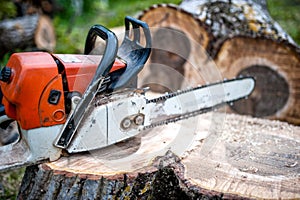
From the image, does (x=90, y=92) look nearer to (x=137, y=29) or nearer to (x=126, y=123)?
(x=126, y=123)

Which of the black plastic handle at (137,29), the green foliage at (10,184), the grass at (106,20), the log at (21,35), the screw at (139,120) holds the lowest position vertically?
the grass at (106,20)

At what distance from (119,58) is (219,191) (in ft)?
2.67

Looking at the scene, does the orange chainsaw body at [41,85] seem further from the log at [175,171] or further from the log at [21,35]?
the log at [21,35]

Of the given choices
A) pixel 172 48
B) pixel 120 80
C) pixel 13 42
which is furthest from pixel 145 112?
pixel 13 42

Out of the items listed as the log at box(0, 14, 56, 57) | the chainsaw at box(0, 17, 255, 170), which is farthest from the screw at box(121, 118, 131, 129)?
the log at box(0, 14, 56, 57)

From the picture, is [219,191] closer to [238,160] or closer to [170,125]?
[238,160]

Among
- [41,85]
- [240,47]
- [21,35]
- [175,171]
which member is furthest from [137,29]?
[21,35]

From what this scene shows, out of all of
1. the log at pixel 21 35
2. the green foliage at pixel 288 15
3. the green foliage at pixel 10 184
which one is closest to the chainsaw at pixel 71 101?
the green foliage at pixel 10 184

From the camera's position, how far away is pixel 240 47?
2908 mm

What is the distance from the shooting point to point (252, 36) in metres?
2.84

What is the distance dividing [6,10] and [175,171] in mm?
3760

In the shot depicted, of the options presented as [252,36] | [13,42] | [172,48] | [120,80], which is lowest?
[13,42]

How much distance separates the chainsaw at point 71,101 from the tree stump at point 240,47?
1.18 meters

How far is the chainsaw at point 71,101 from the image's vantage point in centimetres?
158
